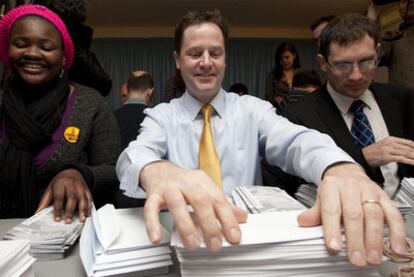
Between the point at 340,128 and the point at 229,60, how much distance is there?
608 centimetres

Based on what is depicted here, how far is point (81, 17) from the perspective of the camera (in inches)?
69.4

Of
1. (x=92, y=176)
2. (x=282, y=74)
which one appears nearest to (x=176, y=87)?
(x=92, y=176)

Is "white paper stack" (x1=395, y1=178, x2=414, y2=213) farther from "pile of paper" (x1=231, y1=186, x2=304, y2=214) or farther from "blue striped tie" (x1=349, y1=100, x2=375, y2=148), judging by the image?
"blue striped tie" (x1=349, y1=100, x2=375, y2=148)

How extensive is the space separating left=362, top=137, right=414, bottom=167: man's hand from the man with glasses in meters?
0.08

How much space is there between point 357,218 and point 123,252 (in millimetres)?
345

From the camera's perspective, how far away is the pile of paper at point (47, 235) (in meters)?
0.76

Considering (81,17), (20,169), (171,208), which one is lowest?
(20,169)

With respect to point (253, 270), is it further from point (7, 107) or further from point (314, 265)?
point (7, 107)

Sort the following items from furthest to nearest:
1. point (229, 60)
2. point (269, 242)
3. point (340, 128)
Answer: point (229, 60)
point (340, 128)
point (269, 242)

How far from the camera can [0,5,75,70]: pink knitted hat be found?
1386 mm

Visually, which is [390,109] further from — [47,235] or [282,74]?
[282,74]

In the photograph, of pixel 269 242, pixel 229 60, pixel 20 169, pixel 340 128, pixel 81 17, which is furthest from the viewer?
pixel 229 60

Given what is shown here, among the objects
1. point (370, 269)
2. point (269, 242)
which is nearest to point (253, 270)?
point (269, 242)

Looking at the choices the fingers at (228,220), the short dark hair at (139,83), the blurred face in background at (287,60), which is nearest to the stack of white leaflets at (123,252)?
the fingers at (228,220)
